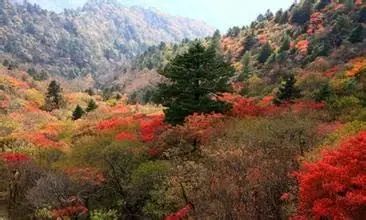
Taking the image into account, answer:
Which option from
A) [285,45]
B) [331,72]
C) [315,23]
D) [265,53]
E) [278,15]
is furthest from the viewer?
[278,15]

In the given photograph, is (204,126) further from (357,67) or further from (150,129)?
(357,67)

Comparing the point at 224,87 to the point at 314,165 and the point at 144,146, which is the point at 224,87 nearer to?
the point at 144,146

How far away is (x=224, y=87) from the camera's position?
60875mm

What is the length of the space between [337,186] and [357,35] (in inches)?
3435

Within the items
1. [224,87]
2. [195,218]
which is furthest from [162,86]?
[195,218]

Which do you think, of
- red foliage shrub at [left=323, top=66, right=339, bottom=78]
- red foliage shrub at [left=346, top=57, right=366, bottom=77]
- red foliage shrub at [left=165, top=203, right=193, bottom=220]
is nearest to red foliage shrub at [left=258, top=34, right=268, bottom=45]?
red foliage shrub at [left=346, top=57, right=366, bottom=77]

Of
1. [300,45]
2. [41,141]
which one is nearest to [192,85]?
[41,141]

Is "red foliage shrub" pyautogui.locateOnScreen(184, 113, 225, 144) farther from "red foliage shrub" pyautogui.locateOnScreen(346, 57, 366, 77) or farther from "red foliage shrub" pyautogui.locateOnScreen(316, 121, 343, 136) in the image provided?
"red foliage shrub" pyautogui.locateOnScreen(346, 57, 366, 77)

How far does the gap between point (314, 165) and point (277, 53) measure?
104823 mm

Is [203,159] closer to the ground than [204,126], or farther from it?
closer to the ground

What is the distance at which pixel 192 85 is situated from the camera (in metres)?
59.2

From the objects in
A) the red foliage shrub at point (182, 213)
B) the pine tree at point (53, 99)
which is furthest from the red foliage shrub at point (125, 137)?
the pine tree at point (53, 99)

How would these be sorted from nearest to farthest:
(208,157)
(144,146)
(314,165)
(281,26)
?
(314,165), (208,157), (144,146), (281,26)

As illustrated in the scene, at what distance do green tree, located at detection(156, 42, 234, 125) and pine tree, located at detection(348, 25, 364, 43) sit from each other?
57532mm
